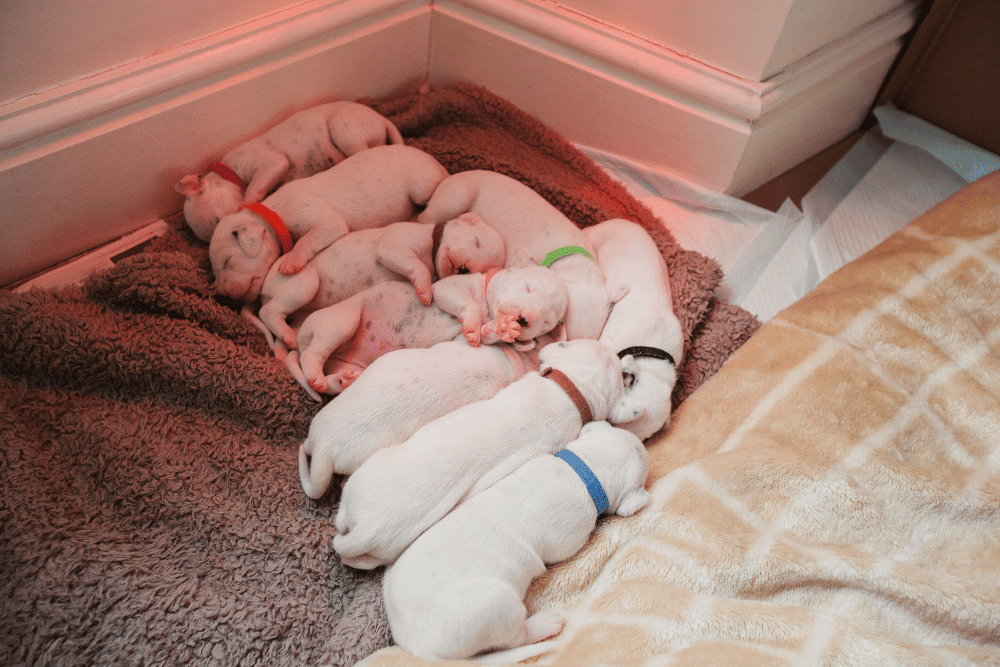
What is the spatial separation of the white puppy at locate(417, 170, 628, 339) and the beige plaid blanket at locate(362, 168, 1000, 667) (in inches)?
10.9

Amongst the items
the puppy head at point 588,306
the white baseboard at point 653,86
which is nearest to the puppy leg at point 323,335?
the puppy head at point 588,306

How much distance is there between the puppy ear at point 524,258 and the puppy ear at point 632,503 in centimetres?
58

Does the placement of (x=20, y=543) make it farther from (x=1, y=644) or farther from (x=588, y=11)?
(x=588, y=11)

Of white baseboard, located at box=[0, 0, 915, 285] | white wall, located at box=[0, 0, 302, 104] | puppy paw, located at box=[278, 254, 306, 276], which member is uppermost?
white wall, located at box=[0, 0, 302, 104]

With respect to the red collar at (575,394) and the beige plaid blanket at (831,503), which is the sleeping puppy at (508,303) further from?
the beige plaid blanket at (831,503)

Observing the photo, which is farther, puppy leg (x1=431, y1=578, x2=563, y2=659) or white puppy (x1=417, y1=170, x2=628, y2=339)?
white puppy (x1=417, y1=170, x2=628, y2=339)

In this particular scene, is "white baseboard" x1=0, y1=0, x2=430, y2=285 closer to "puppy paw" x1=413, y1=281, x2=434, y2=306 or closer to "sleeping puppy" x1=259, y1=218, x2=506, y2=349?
"sleeping puppy" x1=259, y1=218, x2=506, y2=349

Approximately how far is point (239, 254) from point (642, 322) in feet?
2.77

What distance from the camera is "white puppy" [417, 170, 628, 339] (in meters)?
1.52

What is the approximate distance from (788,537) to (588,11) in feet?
4.45

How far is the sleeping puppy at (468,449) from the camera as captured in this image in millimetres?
1128

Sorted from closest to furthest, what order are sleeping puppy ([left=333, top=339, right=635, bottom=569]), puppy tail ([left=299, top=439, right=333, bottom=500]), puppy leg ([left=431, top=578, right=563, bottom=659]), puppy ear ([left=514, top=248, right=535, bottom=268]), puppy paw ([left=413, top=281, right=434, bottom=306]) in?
puppy leg ([left=431, top=578, right=563, bottom=659]), sleeping puppy ([left=333, top=339, right=635, bottom=569]), puppy tail ([left=299, top=439, right=333, bottom=500]), puppy paw ([left=413, top=281, right=434, bottom=306]), puppy ear ([left=514, top=248, right=535, bottom=268])

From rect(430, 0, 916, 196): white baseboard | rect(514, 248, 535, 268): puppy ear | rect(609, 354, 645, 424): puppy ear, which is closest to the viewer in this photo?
rect(609, 354, 645, 424): puppy ear

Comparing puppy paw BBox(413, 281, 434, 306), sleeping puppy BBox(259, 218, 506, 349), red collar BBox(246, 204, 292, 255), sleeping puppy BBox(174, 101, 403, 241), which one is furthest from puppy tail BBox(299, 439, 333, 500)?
sleeping puppy BBox(174, 101, 403, 241)
